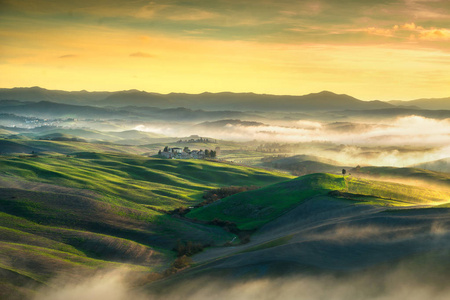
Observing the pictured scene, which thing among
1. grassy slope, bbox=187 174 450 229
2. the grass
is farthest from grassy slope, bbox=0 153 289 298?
grassy slope, bbox=187 174 450 229

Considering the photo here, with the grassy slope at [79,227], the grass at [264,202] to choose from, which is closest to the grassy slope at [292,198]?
the grass at [264,202]

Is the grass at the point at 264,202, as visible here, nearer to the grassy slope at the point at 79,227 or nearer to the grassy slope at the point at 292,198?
the grassy slope at the point at 292,198

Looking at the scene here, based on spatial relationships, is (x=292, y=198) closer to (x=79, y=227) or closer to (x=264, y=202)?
(x=264, y=202)

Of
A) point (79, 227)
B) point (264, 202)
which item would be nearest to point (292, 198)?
point (264, 202)

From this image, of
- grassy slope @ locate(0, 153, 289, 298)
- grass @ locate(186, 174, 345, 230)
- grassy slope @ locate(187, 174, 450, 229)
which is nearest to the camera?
grassy slope @ locate(0, 153, 289, 298)

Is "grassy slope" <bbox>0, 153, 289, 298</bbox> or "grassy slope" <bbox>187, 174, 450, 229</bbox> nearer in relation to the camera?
"grassy slope" <bbox>0, 153, 289, 298</bbox>

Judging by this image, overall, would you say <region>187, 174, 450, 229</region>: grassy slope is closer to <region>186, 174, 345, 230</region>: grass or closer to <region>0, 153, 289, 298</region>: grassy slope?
<region>186, 174, 345, 230</region>: grass

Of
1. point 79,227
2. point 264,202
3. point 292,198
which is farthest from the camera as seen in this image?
point 264,202

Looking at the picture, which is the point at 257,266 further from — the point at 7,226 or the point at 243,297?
the point at 7,226
